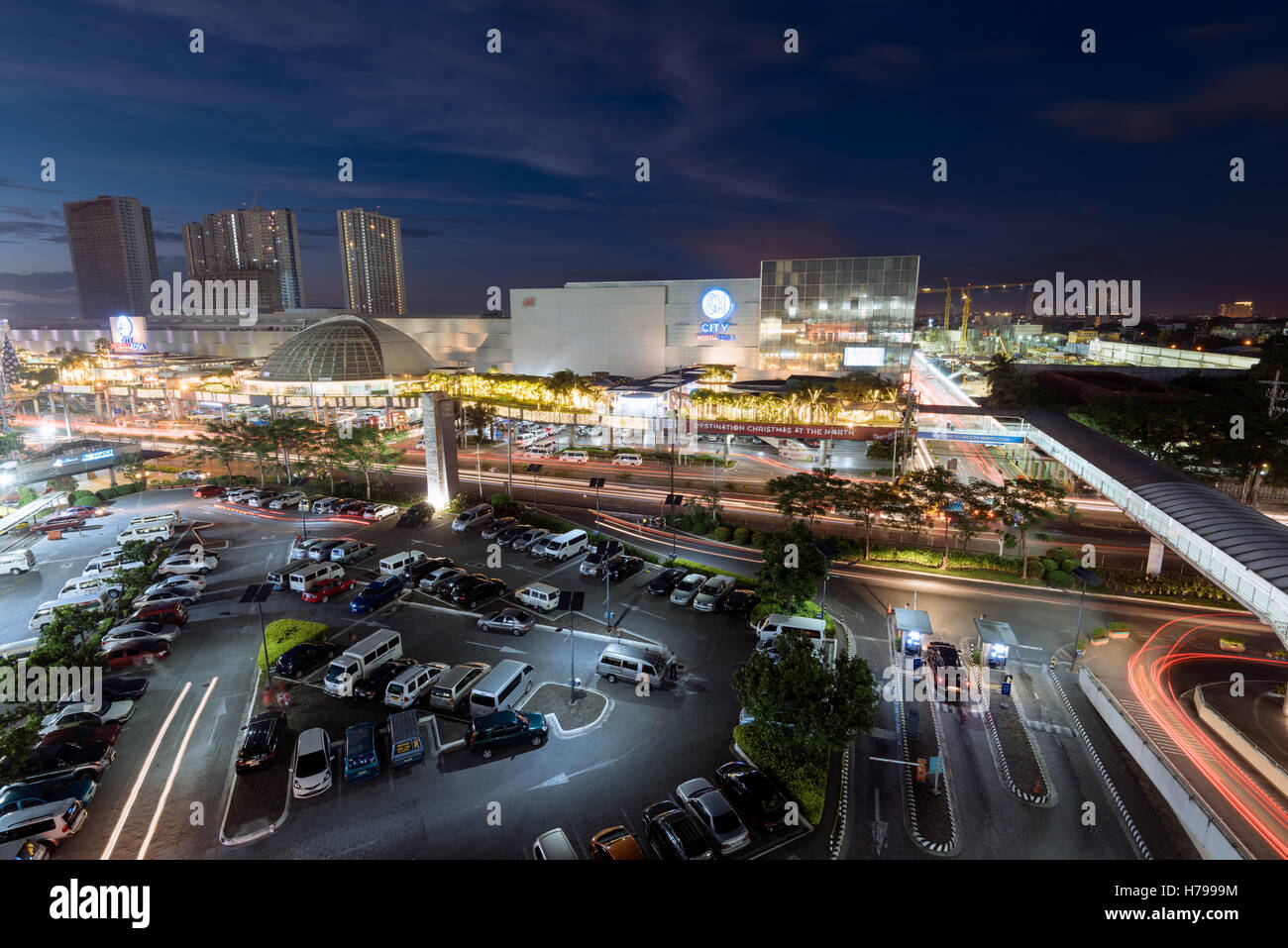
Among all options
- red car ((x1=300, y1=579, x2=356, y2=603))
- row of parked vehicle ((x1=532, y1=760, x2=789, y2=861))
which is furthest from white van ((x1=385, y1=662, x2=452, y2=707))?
red car ((x1=300, y1=579, x2=356, y2=603))

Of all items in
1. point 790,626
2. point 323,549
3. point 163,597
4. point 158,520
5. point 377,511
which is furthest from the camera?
point 377,511

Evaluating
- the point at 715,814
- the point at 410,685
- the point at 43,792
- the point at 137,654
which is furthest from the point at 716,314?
the point at 43,792

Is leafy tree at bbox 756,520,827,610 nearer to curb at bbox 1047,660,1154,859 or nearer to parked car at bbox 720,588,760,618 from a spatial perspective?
parked car at bbox 720,588,760,618

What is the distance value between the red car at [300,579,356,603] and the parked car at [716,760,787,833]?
21405 millimetres

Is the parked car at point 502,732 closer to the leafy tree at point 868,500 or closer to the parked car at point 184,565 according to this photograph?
the leafy tree at point 868,500

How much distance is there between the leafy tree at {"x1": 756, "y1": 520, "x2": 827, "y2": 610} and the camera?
27.0 m

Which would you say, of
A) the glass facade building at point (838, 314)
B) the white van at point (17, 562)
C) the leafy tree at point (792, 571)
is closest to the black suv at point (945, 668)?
the leafy tree at point (792, 571)

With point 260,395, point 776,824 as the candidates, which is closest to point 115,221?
point 260,395

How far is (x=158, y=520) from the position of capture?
40719 mm

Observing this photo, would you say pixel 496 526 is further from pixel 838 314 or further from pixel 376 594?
pixel 838 314

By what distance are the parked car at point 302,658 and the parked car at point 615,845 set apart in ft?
48.1

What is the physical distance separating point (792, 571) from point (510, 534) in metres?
18.7

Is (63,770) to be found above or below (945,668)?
above

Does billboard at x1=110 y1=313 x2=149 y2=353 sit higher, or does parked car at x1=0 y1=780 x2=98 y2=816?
billboard at x1=110 y1=313 x2=149 y2=353
